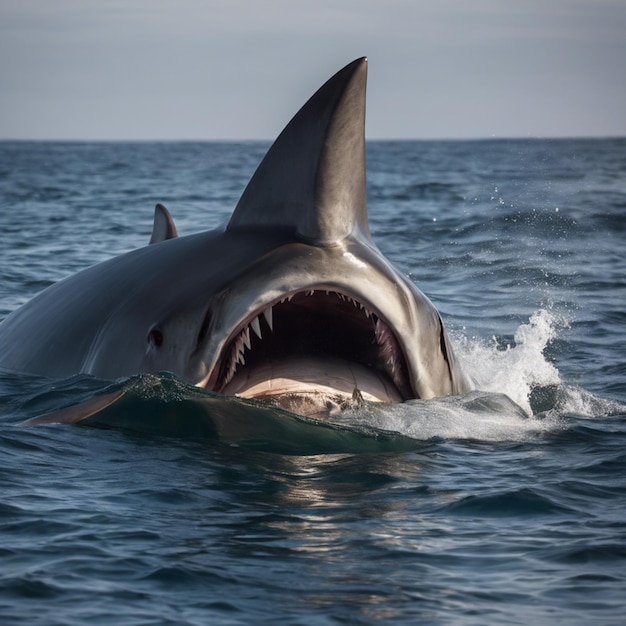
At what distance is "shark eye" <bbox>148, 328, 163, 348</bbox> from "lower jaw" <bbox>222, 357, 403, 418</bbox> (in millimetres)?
612

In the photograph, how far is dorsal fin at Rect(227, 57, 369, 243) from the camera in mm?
8031

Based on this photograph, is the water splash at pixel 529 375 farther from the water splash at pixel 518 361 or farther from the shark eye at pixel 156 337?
the shark eye at pixel 156 337

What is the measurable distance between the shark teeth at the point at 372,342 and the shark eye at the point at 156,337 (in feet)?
1.42

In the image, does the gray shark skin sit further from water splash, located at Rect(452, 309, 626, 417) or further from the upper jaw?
water splash, located at Rect(452, 309, 626, 417)

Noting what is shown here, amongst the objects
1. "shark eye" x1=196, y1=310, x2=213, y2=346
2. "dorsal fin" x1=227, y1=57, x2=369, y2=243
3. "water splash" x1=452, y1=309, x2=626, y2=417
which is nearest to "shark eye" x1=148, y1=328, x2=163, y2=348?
"shark eye" x1=196, y1=310, x2=213, y2=346

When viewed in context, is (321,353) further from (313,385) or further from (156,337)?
Result: (156,337)

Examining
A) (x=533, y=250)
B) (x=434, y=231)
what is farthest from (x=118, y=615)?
(x=434, y=231)

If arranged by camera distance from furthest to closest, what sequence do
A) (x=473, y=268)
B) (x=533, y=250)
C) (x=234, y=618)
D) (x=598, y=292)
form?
(x=533, y=250) → (x=473, y=268) → (x=598, y=292) → (x=234, y=618)

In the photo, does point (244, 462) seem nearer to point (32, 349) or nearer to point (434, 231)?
point (32, 349)

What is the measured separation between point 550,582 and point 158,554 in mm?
1965

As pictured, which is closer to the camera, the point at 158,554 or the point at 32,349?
the point at 158,554

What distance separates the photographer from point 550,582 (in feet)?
21.1

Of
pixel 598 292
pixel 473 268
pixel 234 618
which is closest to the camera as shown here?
pixel 234 618

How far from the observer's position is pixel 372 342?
29.2 ft
